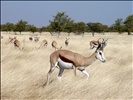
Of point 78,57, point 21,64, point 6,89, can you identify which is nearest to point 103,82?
point 78,57

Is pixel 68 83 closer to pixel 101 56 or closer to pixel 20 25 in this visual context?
pixel 101 56

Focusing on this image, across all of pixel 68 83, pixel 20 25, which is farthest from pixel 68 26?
pixel 68 83

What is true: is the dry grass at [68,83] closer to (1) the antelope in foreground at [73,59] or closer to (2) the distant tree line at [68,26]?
(1) the antelope in foreground at [73,59]

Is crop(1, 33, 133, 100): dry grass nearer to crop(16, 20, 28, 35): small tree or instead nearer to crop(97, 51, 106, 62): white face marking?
crop(97, 51, 106, 62): white face marking

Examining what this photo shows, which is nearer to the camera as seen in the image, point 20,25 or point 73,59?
point 73,59

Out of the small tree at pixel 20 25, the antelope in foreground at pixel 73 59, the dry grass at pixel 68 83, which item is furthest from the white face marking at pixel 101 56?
the small tree at pixel 20 25

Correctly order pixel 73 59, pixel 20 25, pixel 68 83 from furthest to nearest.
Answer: pixel 20 25, pixel 68 83, pixel 73 59

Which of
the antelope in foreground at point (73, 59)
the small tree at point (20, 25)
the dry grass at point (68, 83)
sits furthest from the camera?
the small tree at point (20, 25)

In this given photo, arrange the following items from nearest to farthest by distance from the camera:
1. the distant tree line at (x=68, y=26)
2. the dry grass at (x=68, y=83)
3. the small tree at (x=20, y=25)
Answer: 1. the dry grass at (x=68, y=83)
2. the distant tree line at (x=68, y=26)
3. the small tree at (x=20, y=25)

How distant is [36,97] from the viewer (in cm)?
745

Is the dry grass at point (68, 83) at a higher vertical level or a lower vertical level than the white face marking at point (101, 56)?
lower

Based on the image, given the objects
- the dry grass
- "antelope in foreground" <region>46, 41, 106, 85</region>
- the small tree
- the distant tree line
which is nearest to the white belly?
"antelope in foreground" <region>46, 41, 106, 85</region>

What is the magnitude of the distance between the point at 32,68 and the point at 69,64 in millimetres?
3356

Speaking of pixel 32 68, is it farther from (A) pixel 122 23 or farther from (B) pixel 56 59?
(A) pixel 122 23
